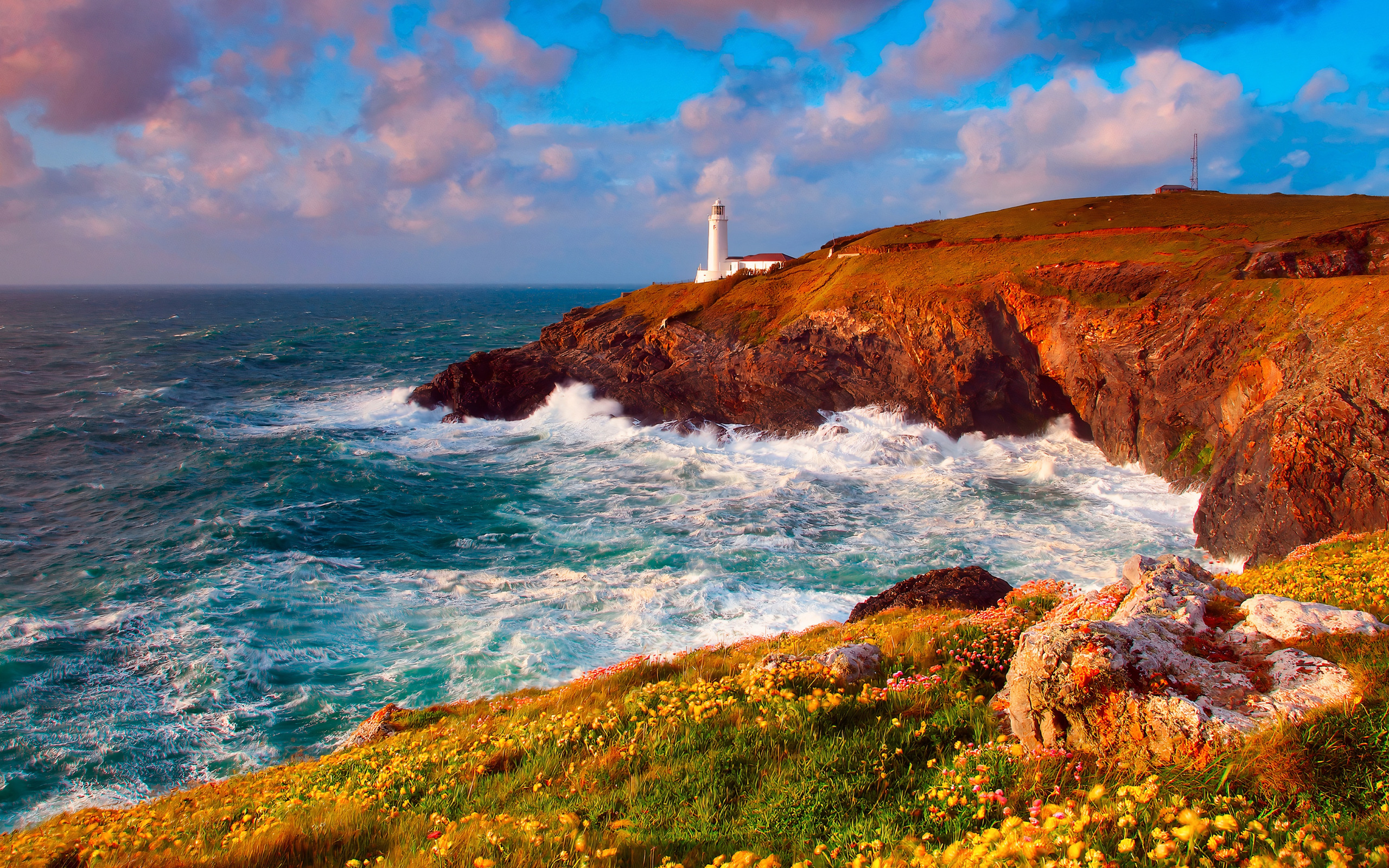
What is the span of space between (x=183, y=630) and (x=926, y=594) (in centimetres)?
1951

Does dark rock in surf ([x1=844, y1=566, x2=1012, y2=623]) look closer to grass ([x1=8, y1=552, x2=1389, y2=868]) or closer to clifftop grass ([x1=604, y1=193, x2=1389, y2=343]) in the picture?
grass ([x1=8, y1=552, x2=1389, y2=868])

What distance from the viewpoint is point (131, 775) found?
1358 centimetres

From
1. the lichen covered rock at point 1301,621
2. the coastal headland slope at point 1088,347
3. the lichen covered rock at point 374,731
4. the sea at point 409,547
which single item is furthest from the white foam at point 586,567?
the lichen covered rock at point 1301,621

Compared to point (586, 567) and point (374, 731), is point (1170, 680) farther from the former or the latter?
point (586, 567)

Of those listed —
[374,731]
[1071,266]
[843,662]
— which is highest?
Answer: [1071,266]

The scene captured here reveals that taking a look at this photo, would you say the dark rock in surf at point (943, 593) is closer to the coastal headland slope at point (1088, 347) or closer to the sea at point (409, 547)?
the sea at point (409, 547)

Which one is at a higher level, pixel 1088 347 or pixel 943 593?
pixel 1088 347

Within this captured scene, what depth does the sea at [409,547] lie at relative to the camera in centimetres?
1594

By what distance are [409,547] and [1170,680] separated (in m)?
24.5

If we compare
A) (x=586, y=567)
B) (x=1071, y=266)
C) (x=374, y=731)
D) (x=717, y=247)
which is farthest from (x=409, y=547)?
(x=717, y=247)

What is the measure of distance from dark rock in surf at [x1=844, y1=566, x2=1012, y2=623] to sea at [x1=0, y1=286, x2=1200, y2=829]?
2.98 m

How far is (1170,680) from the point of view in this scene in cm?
603

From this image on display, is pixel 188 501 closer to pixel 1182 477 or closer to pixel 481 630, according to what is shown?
pixel 481 630

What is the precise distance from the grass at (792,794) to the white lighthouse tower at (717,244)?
238ft
